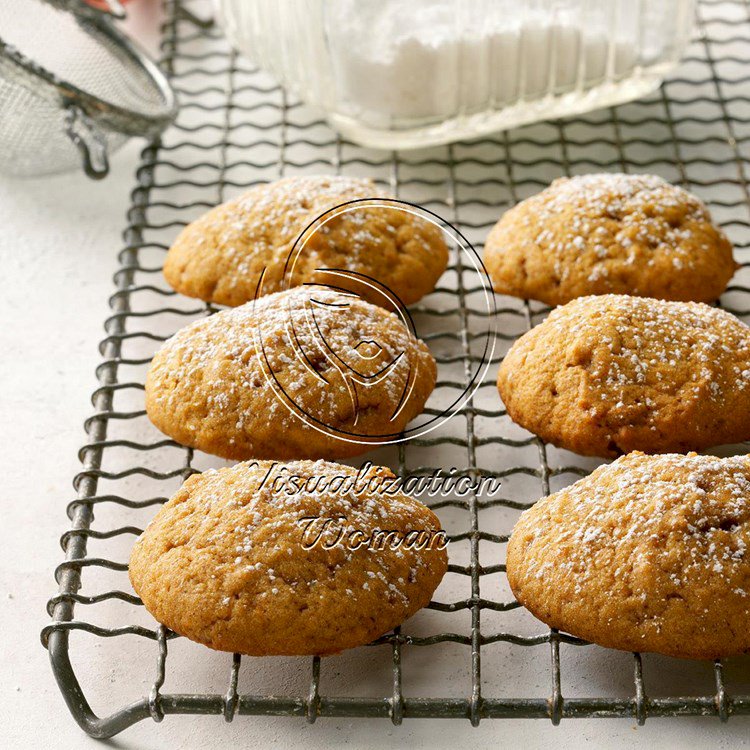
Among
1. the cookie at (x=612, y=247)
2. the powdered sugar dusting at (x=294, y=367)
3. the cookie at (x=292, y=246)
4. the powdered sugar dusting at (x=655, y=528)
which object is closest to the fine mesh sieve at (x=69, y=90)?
the cookie at (x=292, y=246)

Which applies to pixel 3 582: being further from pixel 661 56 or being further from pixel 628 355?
pixel 661 56

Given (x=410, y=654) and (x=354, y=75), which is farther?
(x=354, y=75)

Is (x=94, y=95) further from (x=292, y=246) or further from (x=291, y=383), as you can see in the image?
(x=291, y=383)

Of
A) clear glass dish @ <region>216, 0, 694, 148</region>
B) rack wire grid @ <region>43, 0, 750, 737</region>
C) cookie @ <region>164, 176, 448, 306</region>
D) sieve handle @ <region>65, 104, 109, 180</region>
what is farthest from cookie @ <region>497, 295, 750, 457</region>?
sieve handle @ <region>65, 104, 109, 180</region>

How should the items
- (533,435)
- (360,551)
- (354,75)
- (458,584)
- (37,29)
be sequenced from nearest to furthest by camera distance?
1. (360,551)
2. (458,584)
3. (533,435)
4. (354,75)
5. (37,29)

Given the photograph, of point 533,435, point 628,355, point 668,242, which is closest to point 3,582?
point 533,435

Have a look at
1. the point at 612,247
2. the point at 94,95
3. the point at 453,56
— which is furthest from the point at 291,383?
the point at 94,95

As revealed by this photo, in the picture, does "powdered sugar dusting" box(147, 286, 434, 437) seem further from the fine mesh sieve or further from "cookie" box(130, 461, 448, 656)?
the fine mesh sieve
